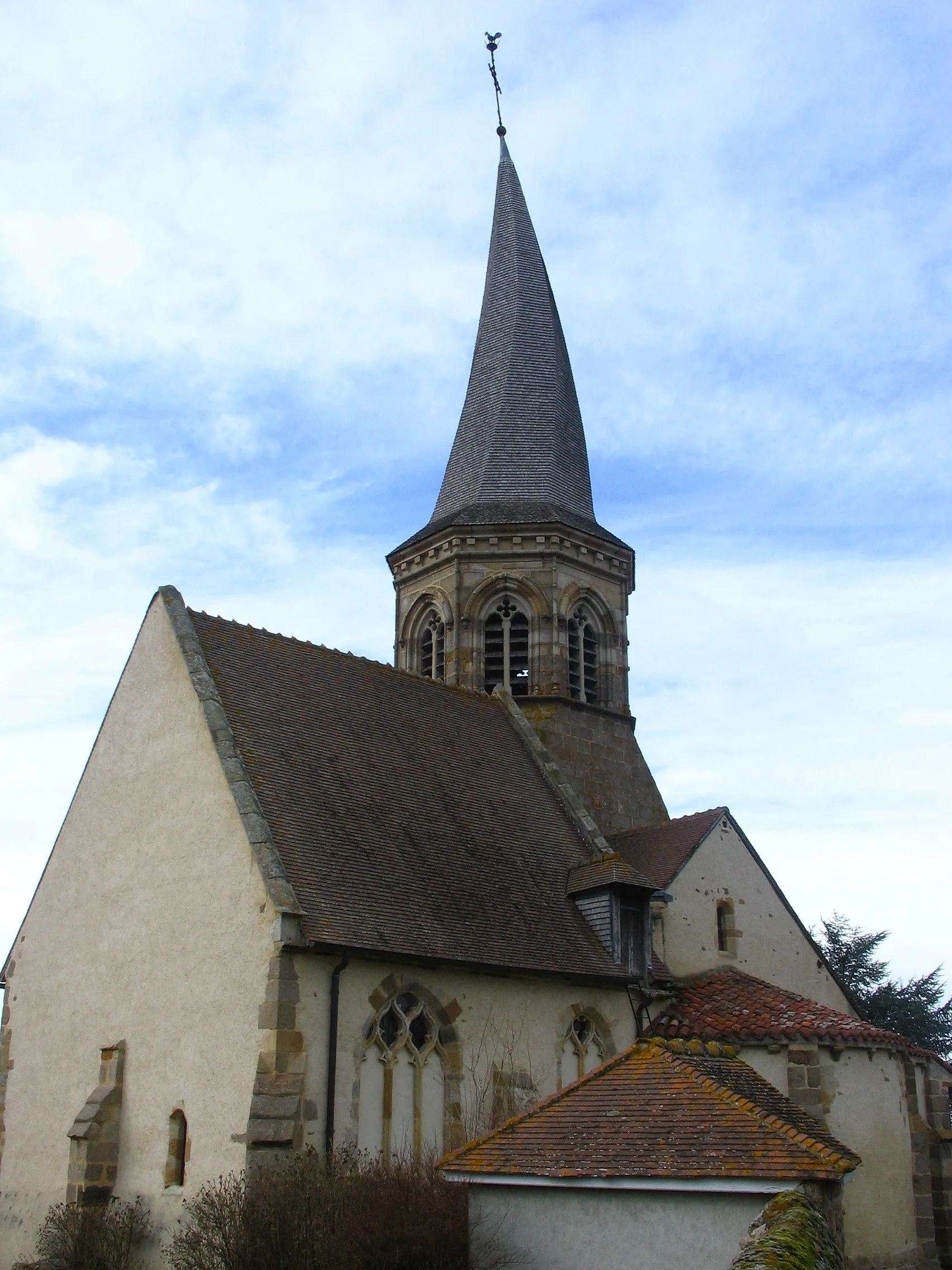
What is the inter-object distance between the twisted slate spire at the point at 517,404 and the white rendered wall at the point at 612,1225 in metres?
15.3

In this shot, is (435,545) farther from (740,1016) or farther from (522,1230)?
(522,1230)

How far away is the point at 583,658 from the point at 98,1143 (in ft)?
40.3

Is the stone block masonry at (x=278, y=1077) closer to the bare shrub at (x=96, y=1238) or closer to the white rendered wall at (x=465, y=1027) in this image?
the white rendered wall at (x=465, y=1027)

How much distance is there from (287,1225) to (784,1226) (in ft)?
15.0

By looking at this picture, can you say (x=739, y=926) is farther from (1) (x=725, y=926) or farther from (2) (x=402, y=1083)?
(2) (x=402, y=1083)

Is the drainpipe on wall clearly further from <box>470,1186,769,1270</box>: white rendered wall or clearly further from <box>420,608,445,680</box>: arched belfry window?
<box>420,608,445,680</box>: arched belfry window

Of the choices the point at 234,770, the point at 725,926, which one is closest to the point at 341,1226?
the point at 234,770

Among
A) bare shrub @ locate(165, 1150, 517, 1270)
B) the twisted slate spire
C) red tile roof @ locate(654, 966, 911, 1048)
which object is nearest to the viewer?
bare shrub @ locate(165, 1150, 517, 1270)

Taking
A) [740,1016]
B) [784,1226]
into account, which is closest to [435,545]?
[740,1016]

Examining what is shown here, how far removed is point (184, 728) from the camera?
52.0 feet

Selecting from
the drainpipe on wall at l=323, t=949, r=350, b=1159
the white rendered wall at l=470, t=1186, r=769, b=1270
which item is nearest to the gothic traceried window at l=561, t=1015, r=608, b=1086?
the drainpipe on wall at l=323, t=949, r=350, b=1159

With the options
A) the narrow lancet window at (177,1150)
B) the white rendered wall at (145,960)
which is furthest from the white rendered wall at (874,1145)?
the narrow lancet window at (177,1150)

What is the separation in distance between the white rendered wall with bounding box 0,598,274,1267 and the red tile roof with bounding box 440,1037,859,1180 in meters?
3.49

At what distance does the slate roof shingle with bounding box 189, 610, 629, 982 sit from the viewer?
47.9 feet
